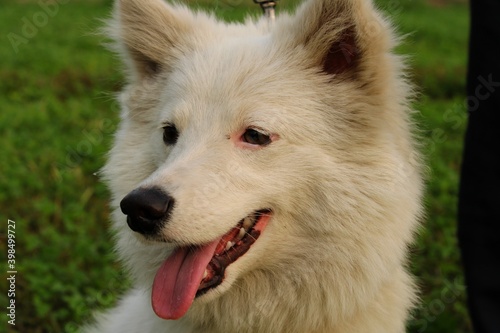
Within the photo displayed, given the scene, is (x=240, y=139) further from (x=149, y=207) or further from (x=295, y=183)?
(x=149, y=207)

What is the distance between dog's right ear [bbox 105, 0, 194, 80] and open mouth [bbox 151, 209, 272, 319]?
106 cm

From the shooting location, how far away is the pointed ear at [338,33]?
2914 millimetres

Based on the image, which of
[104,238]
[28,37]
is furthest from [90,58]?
[104,238]

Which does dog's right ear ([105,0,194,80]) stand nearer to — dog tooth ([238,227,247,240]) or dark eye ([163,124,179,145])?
dark eye ([163,124,179,145])

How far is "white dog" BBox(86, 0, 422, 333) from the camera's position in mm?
2908

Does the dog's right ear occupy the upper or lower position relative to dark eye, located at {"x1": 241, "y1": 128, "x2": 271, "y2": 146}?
upper

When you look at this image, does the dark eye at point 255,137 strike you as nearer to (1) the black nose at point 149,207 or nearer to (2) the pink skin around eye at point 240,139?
(2) the pink skin around eye at point 240,139

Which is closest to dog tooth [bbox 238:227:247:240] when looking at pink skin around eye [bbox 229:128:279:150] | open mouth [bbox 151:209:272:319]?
open mouth [bbox 151:209:272:319]

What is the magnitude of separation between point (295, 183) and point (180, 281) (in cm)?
67

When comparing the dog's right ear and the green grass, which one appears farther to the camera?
the green grass

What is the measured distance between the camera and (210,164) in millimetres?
2912

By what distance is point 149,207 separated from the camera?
2.66m

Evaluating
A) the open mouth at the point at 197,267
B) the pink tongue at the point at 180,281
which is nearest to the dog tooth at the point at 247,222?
the open mouth at the point at 197,267

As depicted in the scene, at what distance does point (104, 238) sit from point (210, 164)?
2817mm
